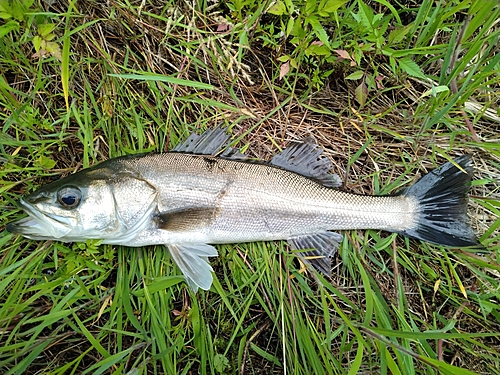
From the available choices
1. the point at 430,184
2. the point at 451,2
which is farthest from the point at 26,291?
the point at 451,2

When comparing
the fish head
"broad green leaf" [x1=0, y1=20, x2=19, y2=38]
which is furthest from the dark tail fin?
"broad green leaf" [x1=0, y1=20, x2=19, y2=38]

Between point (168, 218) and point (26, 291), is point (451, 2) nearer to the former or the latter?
point (168, 218)

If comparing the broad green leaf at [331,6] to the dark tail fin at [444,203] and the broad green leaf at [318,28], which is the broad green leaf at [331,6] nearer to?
the broad green leaf at [318,28]

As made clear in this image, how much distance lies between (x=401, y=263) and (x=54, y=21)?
3.29 meters

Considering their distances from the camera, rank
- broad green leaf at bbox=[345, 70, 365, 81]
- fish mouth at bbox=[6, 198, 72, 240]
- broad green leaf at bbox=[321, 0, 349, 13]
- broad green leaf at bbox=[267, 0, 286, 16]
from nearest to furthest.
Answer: fish mouth at bbox=[6, 198, 72, 240], broad green leaf at bbox=[321, 0, 349, 13], broad green leaf at bbox=[267, 0, 286, 16], broad green leaf at bbox=[345, 70, 365, 81]

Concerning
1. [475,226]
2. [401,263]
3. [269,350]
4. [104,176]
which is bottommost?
[269,350]

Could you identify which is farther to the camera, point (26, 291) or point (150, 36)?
point (150, 36)

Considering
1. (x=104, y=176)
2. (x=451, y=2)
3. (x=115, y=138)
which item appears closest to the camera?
(x=104, y=176)

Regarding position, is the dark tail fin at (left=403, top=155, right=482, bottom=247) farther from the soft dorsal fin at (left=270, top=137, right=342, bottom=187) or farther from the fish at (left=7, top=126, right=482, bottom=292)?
the soft dorsal fin at (left=270, top=137, right=342, bottom=187)

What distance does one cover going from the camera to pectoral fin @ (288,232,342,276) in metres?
2.66

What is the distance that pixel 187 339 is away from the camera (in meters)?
2.67

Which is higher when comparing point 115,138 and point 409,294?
point 115,138

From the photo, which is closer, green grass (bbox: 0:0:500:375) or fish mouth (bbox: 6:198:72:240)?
fish mouth (bbox: 6:198:72:240)

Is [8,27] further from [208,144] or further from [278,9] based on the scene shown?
[278,9]
